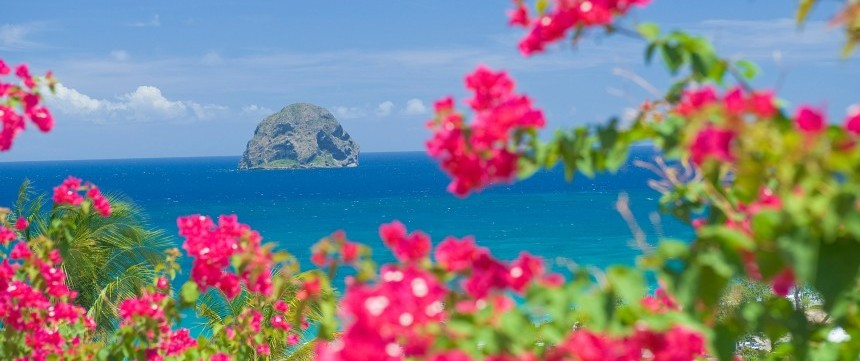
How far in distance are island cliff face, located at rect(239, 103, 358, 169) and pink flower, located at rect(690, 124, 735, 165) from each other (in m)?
144

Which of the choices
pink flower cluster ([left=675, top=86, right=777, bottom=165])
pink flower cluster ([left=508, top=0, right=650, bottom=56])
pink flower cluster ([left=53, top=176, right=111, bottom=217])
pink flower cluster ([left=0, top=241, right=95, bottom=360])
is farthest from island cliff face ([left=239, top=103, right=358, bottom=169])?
pink flower cluster ([left=675, top=86, right=777, bottom=165])

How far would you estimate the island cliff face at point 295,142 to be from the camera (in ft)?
478

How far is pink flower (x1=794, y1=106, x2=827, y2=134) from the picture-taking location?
146 centimetres

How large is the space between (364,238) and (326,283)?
47772 millimetres

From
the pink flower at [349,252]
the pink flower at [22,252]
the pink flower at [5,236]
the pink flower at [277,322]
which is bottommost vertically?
the pink flower at [277,322]

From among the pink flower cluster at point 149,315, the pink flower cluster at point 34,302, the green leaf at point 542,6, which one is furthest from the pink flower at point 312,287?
the pink flower cluster at point 34,302

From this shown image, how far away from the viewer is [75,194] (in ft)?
13.8

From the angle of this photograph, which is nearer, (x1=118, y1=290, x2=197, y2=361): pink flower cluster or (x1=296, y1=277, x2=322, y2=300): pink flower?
(x1=296, y1=277, x2=322, y2=300): pink flower

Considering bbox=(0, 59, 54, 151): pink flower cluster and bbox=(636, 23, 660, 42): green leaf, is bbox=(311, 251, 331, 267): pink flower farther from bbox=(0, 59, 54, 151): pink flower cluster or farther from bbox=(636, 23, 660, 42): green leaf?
bbox=(0, 59, 54, 151): pink flower cluster

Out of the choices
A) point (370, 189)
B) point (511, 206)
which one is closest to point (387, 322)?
point (511, 206)

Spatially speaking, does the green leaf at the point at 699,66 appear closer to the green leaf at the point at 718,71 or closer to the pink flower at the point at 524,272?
A: the green leaf at the point at 718,71

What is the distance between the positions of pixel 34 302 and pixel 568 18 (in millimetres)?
2963

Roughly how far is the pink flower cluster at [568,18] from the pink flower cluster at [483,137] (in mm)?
167

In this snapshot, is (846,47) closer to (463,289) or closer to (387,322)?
(463,289)
